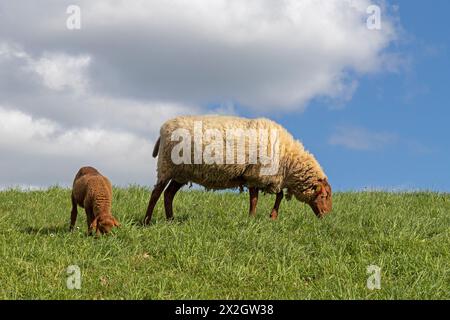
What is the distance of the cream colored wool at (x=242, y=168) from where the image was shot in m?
11.8

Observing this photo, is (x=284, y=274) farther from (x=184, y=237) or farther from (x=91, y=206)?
(x=91, y=206)

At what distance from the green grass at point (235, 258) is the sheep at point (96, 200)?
24 cm

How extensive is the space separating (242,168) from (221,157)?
0.51 meters

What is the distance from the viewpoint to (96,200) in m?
9.88

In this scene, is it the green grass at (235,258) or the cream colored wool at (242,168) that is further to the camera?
the cream colored wool at (242,168)

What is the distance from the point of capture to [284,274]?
848 centimetres

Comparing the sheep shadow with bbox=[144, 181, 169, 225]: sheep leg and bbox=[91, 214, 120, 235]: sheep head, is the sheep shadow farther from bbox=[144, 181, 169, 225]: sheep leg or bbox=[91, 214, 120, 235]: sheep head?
bbox=[144, 181, 169, 225]: sheep leg

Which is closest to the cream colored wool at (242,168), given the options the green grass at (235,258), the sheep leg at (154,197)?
the sheep leg at (154,197)

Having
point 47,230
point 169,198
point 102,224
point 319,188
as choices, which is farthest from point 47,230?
point 319,188

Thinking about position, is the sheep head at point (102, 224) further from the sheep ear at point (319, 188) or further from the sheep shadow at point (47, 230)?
the sheep ear at point (319, 188)

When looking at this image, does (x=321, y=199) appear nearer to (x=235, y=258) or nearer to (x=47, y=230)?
(x=235, y=258)

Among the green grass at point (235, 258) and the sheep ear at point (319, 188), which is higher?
the sheep ear at point (319, 188)
